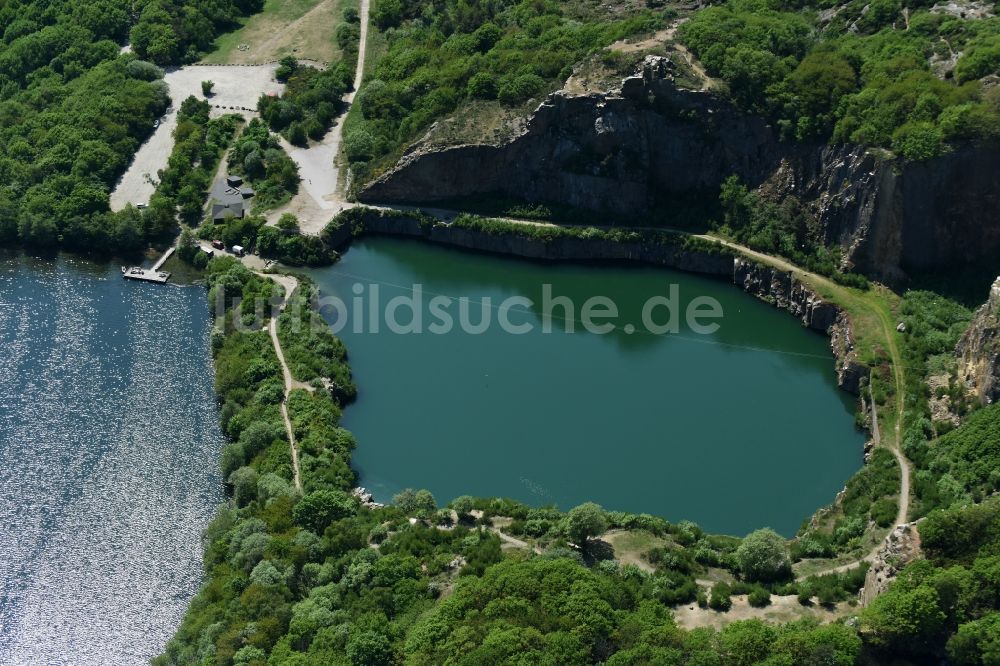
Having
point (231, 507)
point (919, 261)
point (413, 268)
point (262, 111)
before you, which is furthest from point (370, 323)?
point (919, 261)

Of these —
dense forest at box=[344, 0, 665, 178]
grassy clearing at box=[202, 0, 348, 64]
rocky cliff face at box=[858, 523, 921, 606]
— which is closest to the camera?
rocky cliff face at box=[858, 523, 921, 606]

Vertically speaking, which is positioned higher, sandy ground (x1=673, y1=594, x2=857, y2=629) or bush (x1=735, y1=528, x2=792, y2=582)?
bush (x1=735, y1=528, x2=792, y2=582)

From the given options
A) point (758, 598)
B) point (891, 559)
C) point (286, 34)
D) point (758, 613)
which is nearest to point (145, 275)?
point (286, 34)

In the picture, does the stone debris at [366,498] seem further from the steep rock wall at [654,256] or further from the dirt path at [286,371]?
the steep rock wall at [654,256]

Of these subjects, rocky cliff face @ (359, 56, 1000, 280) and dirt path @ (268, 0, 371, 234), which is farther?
dirt path @ (268, 0, 371, 234)

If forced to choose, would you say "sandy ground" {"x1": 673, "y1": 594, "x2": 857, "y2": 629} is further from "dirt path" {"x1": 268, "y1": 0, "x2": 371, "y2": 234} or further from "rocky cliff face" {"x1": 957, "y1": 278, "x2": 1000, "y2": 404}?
"dirt path" {"x1": 268, "y1": 0, "x2": 371, "y2": 234}

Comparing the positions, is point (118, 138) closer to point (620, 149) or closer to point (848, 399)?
point (620, 149)

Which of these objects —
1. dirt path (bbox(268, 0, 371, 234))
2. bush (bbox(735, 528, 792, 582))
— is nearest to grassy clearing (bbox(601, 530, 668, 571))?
bush (bbox(735, 528, 792, 582))
